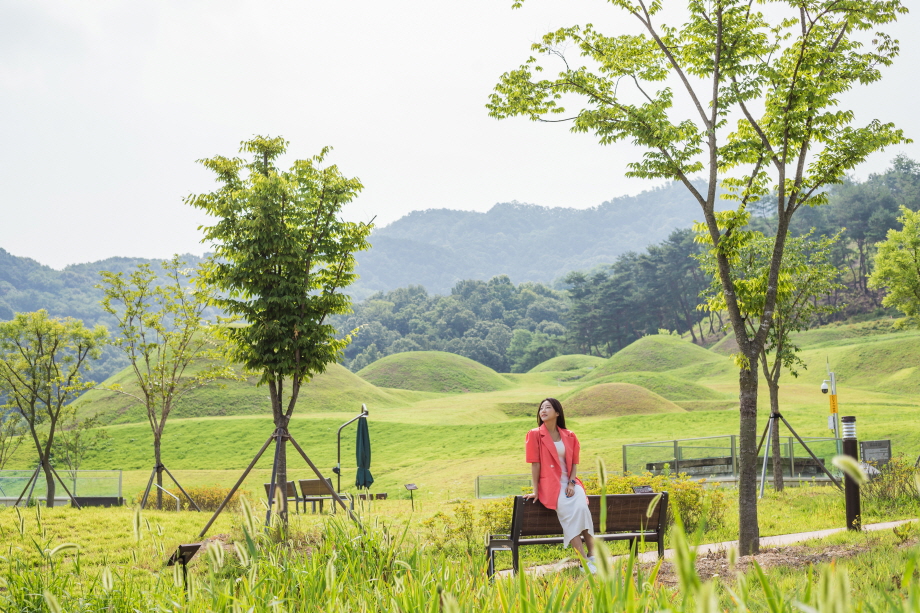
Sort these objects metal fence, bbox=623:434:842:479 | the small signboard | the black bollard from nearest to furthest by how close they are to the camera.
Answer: the black bollard, the small signboard, metal fence, bbox=623:434:842:479

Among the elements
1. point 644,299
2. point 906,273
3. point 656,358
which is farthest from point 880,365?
point 644,299

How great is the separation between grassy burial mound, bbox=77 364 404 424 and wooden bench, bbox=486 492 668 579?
129 feet

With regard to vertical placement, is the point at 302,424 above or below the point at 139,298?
below

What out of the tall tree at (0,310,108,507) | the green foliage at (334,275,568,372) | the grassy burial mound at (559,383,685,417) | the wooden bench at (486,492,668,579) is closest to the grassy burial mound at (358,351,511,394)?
the green foliage at (334,275,568,372)

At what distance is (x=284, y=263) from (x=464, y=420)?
101 feet

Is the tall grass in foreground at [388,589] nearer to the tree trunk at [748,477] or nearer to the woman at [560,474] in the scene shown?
the woman at [560,474]

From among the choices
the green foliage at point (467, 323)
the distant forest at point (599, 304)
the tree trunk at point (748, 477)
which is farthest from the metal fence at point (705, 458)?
the green foliage at point (467, 323)

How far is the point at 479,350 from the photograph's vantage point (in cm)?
9575

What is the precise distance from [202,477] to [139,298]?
11409mm

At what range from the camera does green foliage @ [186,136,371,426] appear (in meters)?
11.1

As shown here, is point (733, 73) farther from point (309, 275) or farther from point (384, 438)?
point (384, 438)

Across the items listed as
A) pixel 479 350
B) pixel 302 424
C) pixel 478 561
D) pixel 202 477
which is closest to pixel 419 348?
pixel 479 350

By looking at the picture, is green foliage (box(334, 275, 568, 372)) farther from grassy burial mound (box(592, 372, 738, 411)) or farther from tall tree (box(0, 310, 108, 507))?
tall tree (box(0, 310, 108, 507))

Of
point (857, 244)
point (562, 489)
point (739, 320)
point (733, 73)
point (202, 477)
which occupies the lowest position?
point (202, 477)
